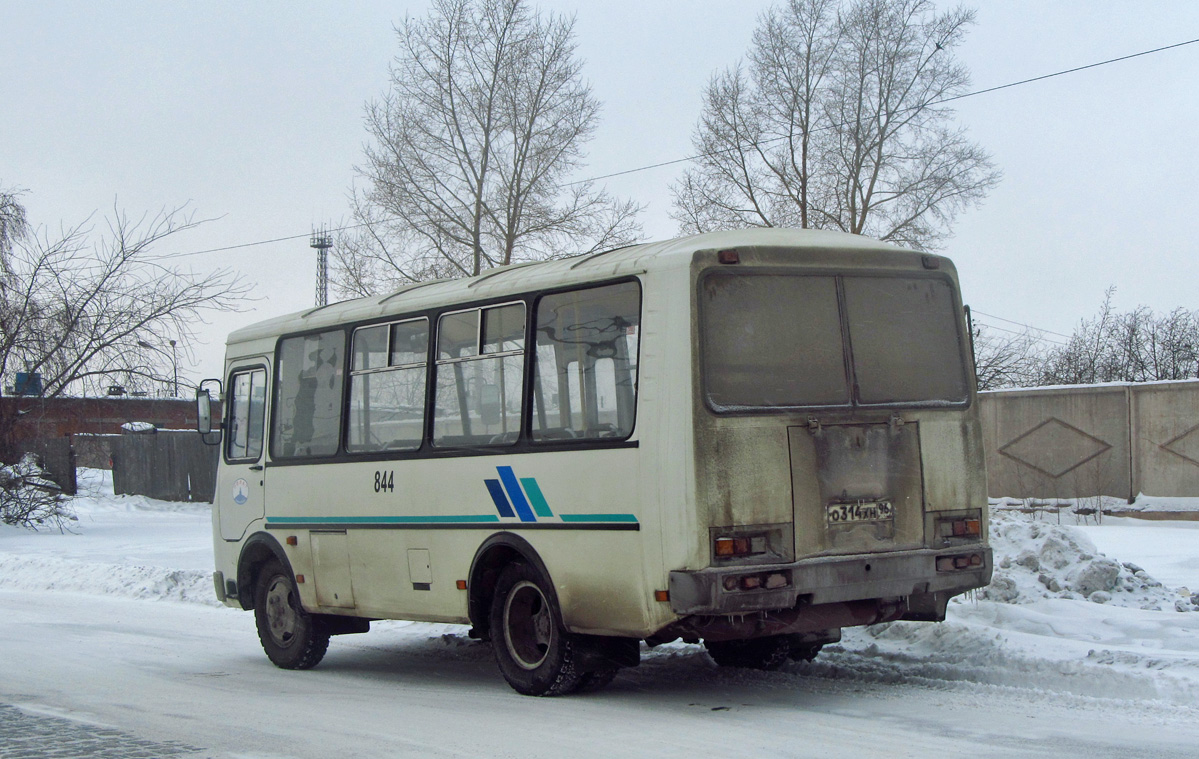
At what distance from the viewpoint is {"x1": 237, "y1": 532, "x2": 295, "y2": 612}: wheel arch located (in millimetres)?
10867

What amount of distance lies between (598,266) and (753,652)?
10.3 feet

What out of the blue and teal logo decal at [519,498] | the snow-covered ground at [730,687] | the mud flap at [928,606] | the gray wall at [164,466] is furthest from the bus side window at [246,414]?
the gray wall at [164,466]

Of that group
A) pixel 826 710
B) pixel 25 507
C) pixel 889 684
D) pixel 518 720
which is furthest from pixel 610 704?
pixel 25 507

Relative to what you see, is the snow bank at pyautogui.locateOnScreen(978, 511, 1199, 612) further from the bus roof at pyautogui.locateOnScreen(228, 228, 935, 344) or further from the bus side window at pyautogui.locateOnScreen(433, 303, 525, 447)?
the bus side window at pyautogui.locateOnScreen(433, 303, 525, 447)

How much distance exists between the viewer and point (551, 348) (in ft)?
26.7

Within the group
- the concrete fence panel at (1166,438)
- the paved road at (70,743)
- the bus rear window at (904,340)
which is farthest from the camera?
the concrete fence panel at (1166,438)

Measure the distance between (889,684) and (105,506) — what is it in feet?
89.2

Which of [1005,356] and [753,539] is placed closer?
[753,539]

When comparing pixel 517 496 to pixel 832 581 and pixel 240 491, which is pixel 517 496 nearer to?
pixel 832 581

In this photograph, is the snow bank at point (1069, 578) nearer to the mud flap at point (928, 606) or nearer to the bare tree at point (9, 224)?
the mud flap at point (928, 606)

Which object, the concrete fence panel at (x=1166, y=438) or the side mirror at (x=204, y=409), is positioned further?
the concrete fence panel at (x=1166, y=438)

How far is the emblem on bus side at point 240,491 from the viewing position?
1127cm

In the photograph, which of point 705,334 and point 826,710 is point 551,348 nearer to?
point 705,334

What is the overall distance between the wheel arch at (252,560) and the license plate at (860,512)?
17.4 ft
